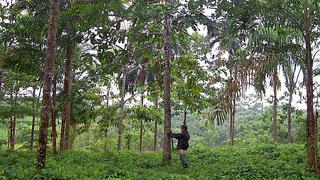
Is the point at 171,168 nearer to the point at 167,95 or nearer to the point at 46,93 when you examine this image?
the point at 167,95

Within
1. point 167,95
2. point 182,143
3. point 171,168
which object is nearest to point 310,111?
point 182,143

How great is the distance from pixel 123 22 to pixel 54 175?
632 centimetres

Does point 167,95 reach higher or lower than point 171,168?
higher

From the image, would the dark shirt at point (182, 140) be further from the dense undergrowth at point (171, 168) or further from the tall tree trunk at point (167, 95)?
the dense undergrowth at point (171, 168)

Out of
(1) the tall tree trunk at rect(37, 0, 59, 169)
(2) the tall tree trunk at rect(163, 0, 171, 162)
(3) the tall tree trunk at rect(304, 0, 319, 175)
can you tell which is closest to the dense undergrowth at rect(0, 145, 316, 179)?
(3) the tall tree trunk at rect(304, 0, 319, 175)

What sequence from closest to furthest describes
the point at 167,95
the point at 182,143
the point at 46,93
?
the point at 46,93 < the point at 182,143 < the point at 167,95

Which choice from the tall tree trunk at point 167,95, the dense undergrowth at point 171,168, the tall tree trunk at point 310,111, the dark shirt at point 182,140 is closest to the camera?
the dense undergrowth at point 171,168

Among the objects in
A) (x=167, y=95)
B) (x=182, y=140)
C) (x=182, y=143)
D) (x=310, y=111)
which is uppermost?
(x=167, y=95)

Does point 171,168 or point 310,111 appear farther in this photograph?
point 171,168

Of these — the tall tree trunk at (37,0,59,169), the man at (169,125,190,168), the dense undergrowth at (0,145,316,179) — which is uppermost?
the tall tree trunk at (37,0,59,169)

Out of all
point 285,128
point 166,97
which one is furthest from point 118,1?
point 285,128

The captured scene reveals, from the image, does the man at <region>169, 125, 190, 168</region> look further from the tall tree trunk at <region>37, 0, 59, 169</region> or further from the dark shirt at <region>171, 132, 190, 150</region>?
the tall tree trunk at <region>37, 0, 59, 169</region>

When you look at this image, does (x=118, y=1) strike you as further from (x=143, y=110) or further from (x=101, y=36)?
(x=143, y=110)

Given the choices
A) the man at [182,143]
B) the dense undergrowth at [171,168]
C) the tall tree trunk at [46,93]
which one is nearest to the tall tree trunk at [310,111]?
the dense undergrowth at [171,168]
